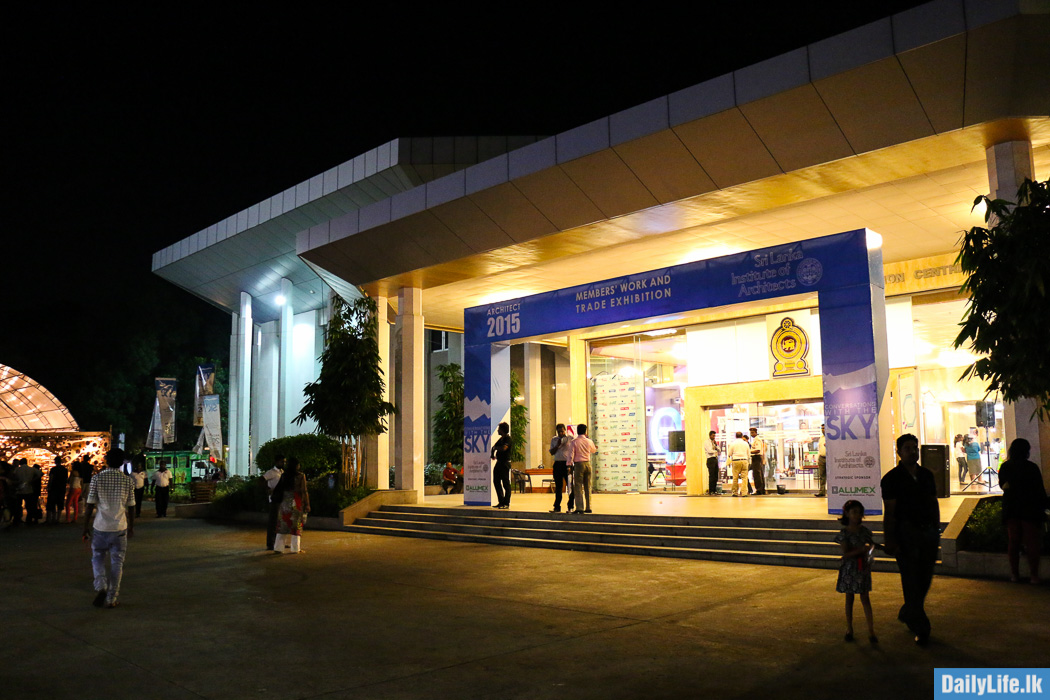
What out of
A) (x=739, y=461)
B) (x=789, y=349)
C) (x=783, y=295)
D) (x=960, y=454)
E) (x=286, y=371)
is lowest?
(x=739, y=461)

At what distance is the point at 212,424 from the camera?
30.7 metres

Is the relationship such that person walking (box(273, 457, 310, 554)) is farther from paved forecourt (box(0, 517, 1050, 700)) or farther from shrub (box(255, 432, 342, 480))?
shrub (box(255, 432, 342, 480))

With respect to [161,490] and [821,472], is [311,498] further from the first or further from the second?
[821,472]

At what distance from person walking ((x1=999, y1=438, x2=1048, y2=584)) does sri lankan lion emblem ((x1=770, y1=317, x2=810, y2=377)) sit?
28.9ft

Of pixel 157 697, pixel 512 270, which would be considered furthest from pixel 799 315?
pixel 157 697

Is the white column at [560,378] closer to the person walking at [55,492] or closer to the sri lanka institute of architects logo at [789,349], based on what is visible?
the sri lanka institute of architects logo at [789,349]

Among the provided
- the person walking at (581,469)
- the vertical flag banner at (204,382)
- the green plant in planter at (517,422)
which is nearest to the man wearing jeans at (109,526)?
the person walking at (581,469)

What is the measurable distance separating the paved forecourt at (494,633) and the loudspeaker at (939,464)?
20.8 ft

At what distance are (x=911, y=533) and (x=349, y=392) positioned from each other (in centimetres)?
1383

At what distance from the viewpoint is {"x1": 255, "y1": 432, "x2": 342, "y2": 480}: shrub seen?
20312mm

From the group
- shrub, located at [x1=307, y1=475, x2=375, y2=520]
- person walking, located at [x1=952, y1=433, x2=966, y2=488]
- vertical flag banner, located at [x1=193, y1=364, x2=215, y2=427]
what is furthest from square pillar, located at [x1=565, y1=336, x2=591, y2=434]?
vertical flag banner, located at [x1=193, y1=364, x2=215, y2=427]

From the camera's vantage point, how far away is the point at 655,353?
21.3 m

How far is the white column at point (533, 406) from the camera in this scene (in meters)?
26.8

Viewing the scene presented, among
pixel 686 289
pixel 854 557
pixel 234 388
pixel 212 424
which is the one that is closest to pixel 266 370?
pixel 234 388
